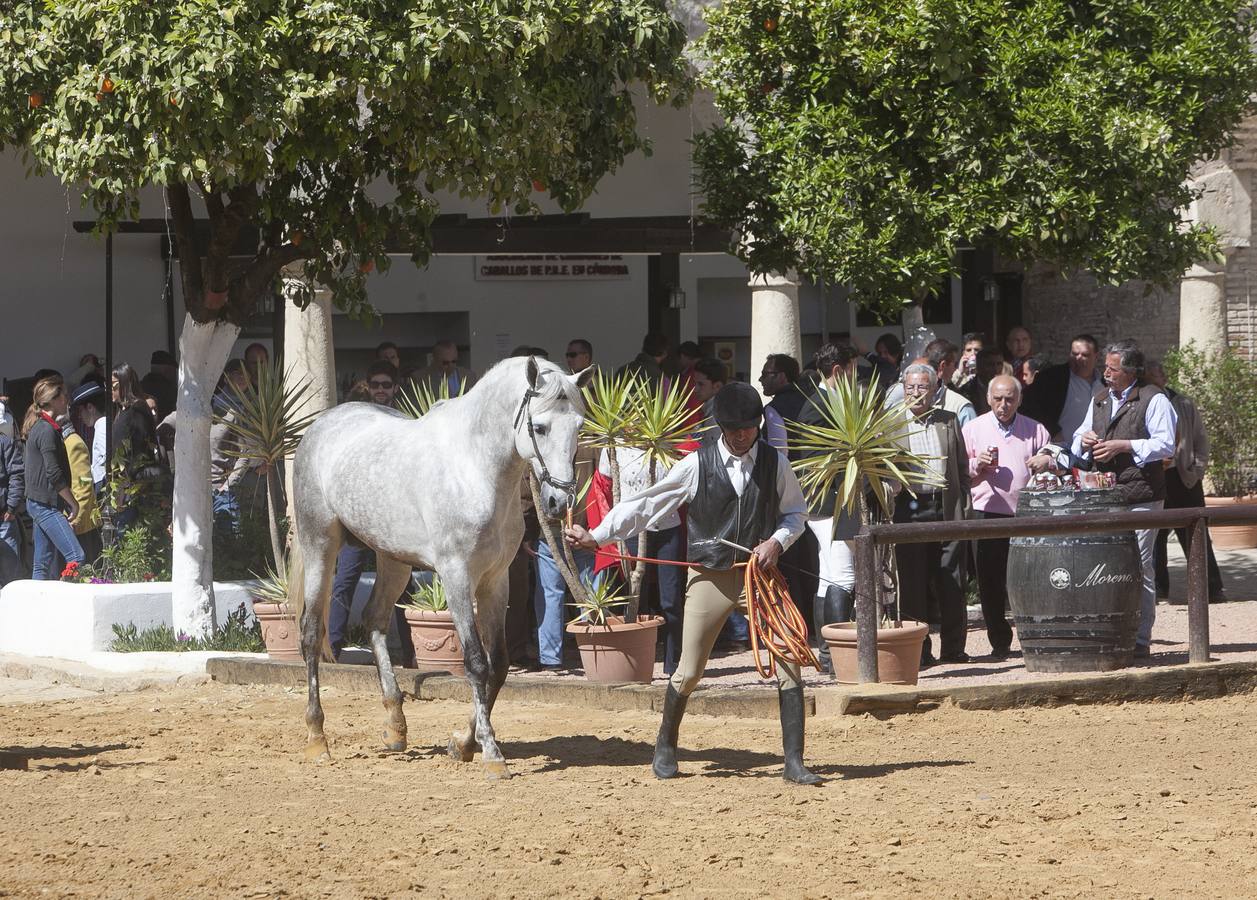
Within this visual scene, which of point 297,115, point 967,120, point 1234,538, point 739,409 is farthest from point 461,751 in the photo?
point 1234,538

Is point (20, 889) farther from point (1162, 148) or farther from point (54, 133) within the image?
point (1162, 148)

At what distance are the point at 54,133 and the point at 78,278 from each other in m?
8.34

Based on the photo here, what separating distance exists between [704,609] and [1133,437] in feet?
15.0

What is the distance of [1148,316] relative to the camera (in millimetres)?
21828

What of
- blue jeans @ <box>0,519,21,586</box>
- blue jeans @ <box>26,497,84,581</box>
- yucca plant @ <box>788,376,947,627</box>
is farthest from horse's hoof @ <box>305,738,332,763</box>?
blue jeans @ <box>0,519,21,586</box>

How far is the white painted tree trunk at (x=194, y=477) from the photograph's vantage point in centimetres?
1202

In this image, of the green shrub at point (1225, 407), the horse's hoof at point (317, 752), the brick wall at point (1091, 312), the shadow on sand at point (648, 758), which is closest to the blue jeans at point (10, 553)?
the horse's hoof at point (317, 752)

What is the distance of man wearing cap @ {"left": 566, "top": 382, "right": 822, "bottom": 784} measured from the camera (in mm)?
7977

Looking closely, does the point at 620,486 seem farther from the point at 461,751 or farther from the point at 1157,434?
the point at 1157,434

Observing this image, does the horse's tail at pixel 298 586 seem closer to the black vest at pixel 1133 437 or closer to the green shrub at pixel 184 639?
the green shrub at pixel 184 639

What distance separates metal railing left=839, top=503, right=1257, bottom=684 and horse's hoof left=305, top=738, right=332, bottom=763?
118 inches

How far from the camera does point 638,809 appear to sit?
736cm

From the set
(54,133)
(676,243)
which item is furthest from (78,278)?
(54,133)

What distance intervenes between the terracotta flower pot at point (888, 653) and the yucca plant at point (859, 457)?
8.5 inches
